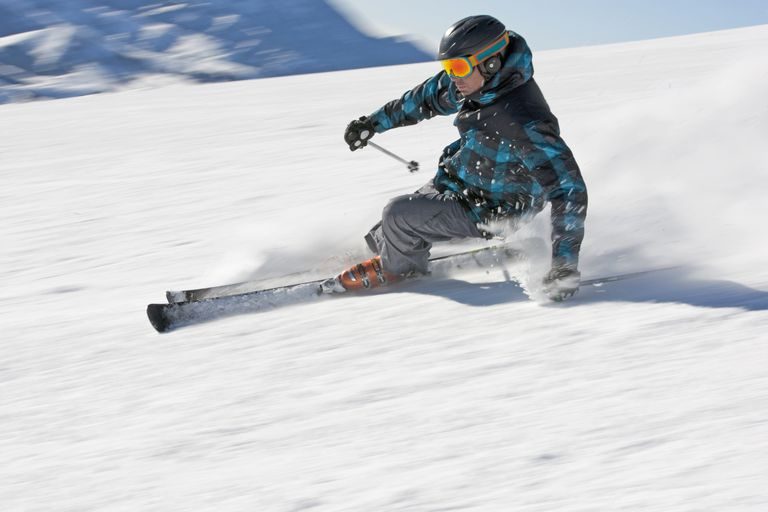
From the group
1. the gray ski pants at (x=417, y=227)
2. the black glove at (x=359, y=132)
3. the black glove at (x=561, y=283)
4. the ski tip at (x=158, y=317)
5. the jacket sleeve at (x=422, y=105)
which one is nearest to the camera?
the black glove at (x=561, y=283)

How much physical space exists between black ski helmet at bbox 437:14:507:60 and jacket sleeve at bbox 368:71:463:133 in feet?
1.38

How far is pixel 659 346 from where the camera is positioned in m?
2.88

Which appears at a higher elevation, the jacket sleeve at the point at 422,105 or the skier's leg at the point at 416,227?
the jacket sleeve at the point at 422,105

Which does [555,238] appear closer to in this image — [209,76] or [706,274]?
[706,274]

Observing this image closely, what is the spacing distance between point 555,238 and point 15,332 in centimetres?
248

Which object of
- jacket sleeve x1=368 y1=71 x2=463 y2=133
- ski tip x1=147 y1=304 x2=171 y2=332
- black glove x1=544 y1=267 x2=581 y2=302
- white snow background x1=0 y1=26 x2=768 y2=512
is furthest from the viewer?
jacket sleeve x1=368 y1=71 x2=463 y2=133

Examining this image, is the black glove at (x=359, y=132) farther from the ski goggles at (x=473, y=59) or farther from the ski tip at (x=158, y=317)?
the ski tip at (x=158, y=317)

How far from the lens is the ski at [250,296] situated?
3777mm

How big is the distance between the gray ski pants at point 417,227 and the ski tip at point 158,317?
1019 mm

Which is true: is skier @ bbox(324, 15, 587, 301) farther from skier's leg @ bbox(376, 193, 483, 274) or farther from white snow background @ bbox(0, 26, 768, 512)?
white snow background @ bbox(0, 26, 768, 512)

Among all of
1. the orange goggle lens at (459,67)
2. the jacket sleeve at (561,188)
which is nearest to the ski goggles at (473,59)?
the orange goggle lens at (459,67)

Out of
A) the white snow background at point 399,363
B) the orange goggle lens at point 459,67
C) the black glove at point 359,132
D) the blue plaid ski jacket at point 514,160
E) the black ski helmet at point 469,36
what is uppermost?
the black ski helmet at point 469,36

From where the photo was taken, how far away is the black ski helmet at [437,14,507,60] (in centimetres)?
353

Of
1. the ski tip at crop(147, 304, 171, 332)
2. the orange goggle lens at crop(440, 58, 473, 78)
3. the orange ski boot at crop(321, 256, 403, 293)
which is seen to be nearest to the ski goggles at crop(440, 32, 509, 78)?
the orange goggle lens at crop(440, 58, 473, 78)
